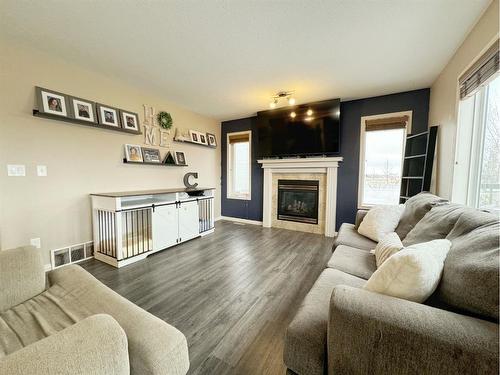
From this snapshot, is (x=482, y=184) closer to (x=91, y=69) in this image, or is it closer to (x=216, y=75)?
(x=216, y=75)

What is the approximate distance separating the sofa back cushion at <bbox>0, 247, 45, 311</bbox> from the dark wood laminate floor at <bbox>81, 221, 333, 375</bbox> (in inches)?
32.2

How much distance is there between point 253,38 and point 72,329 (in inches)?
97.1

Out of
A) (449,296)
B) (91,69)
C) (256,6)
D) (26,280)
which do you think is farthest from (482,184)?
(91,69)

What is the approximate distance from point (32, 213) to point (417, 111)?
5.39 metres

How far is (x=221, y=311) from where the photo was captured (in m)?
1.74

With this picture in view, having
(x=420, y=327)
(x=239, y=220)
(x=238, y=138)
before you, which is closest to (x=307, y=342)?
(x=420, y=327)

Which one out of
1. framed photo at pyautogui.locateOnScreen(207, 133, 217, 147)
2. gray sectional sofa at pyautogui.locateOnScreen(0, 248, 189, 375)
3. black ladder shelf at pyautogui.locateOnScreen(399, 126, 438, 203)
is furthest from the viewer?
framed photo at pyautogui.locateOnScreen(207, 133, 217, 147)

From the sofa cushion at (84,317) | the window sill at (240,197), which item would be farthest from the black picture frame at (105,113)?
the window sill at (240,197)

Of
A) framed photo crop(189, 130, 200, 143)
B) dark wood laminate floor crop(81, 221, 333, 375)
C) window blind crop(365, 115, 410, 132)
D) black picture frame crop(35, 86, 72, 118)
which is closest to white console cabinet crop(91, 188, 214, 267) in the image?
dark wood laminate floor crop(81, 221, 333, 375)

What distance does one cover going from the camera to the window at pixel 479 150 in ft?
5.82

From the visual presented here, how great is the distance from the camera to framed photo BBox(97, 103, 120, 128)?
280cm

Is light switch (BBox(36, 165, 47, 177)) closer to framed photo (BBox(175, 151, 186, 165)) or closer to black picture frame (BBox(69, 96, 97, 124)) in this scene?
black picture frame (BBox(69, 96, 97, 124))

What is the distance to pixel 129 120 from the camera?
314 centimetres

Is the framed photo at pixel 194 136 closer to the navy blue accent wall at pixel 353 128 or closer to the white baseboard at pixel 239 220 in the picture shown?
the navy blue accent wall at pixel 353 128
